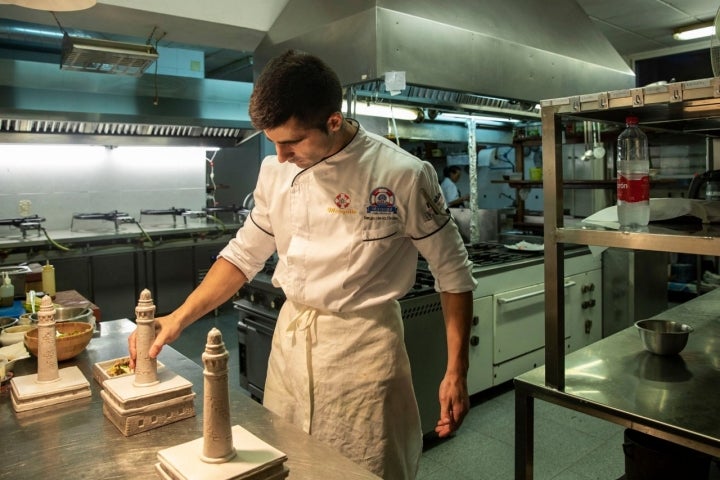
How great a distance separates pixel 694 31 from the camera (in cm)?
494

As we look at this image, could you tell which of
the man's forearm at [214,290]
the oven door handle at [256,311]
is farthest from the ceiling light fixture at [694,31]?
the man's forearm at [214,290]

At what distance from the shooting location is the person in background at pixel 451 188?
17.6 ft

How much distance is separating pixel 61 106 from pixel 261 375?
3461 millimetres

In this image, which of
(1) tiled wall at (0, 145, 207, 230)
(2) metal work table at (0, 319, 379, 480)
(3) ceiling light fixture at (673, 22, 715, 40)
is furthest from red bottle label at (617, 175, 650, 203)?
(1) tiled wall at (0, 145, 207, 230)

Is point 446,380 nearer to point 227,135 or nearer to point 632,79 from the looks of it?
point 632,79

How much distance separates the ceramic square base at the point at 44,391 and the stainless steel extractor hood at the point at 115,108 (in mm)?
4126

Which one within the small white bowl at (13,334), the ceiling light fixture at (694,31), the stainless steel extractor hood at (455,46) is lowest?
the small white bowl at (13,334)

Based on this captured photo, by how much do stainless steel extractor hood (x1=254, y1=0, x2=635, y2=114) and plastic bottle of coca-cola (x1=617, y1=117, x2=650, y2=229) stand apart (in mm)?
1308

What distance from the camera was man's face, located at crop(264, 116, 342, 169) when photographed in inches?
52.7

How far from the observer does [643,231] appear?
140cm

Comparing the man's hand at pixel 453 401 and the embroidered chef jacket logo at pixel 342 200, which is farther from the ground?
the embroidered chef jacket logo at pixel 342 200

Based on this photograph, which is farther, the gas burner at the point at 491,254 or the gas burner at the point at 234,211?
the gas burner at the point at 234,211

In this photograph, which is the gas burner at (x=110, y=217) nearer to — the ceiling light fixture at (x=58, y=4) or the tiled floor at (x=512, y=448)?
the tiled floor at (x=512, y=448)

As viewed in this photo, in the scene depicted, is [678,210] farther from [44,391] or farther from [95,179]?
[95,179]
